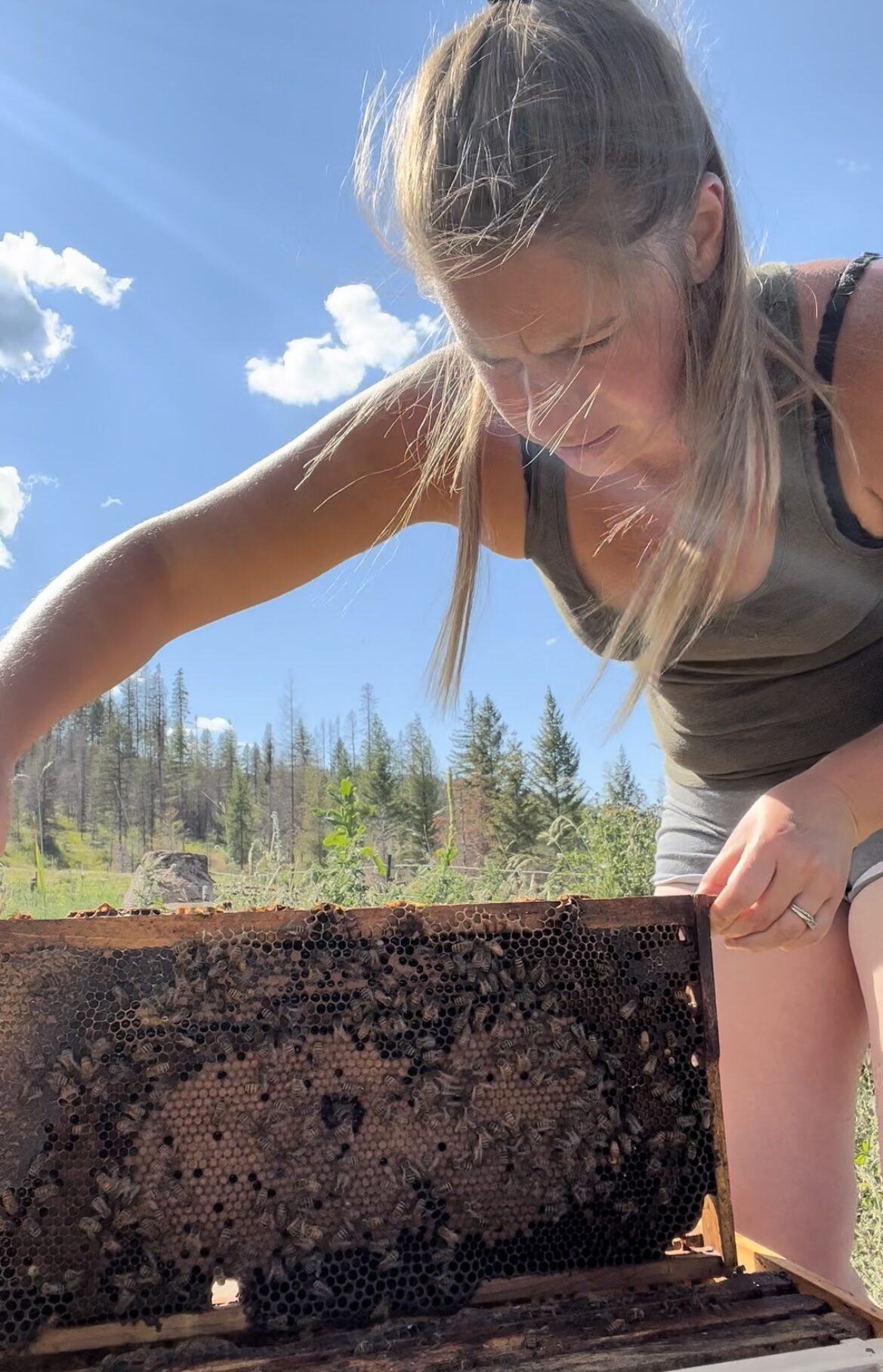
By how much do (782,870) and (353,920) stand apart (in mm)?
705

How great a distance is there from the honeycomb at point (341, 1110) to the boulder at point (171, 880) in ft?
17.0

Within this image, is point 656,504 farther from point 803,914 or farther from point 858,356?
point 803,914

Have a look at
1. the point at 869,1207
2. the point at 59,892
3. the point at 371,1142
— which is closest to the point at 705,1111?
the point at 371,1142

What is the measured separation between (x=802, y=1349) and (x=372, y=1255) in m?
0.62

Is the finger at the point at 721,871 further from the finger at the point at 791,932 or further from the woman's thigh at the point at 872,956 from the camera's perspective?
the woman's thigh at the point at 872,956

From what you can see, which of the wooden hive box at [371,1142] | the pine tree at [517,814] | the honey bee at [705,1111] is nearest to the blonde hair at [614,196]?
the wooden hive box at [371,1142]

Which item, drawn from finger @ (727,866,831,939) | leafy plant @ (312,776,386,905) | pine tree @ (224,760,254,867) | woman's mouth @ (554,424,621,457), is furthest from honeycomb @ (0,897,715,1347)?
pine tree @ (224,760,254,867)

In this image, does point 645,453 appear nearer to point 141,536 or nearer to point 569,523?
point 569,523

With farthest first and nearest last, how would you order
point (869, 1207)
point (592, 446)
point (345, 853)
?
1. point (345, 853)
2. point (869, 1207)
3. point (592, 446)

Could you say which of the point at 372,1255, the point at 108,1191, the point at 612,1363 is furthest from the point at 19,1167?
the point at 612,1363

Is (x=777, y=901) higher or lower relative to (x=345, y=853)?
lower

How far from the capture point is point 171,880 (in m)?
7.68

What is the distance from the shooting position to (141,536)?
194cm

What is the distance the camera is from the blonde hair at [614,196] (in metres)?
1.43
